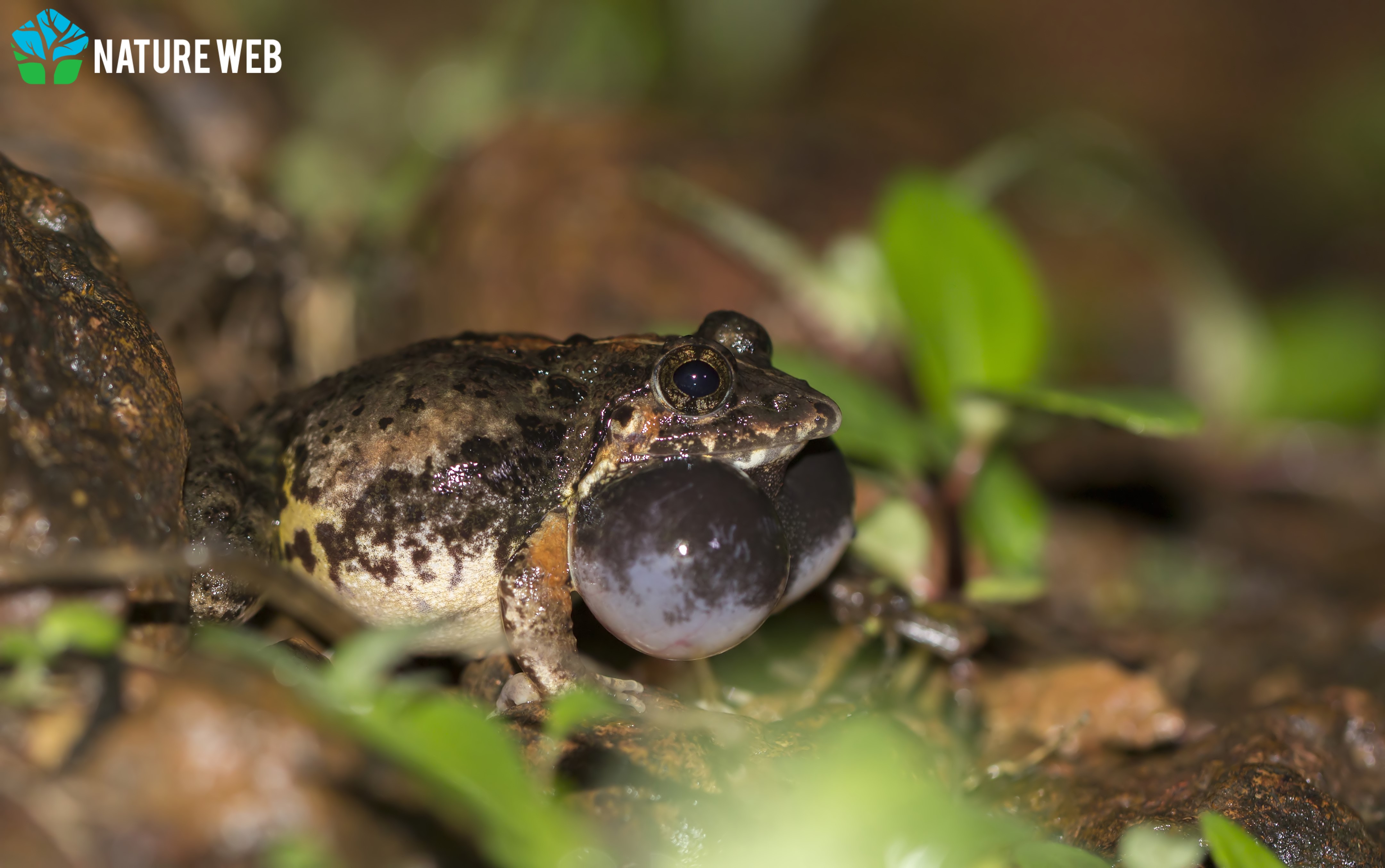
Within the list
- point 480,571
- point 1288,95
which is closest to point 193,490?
point 480,571

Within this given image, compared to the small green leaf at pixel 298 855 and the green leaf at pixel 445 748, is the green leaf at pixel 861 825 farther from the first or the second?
the small green leaf at pixel 298 855

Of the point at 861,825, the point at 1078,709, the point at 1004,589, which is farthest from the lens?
the point at 1004,589

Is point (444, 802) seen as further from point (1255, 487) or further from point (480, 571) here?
point (1255, 487)

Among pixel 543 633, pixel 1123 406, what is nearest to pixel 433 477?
pixel 543 633

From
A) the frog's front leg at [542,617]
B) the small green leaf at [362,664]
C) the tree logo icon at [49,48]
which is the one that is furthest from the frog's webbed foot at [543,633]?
the tree logo icon at [49,48]

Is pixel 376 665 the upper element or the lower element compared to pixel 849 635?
upper

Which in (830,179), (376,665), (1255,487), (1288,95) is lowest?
(1255,487)

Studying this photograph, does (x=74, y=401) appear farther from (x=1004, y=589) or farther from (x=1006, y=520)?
(x=1006, y=520)
